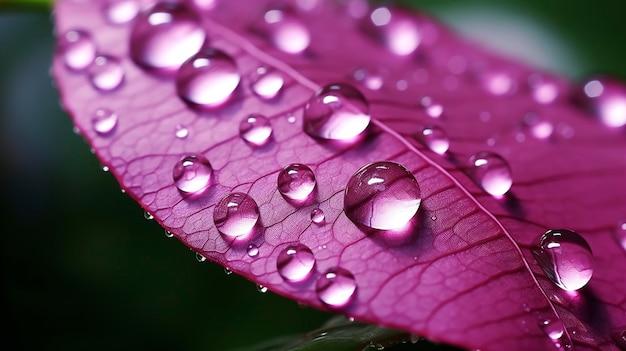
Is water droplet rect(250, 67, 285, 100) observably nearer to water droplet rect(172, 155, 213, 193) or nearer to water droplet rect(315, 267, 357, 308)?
water droplet rect(172, 155, 213, 193)

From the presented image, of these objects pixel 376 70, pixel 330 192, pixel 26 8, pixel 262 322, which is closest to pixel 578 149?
pixel 376 70

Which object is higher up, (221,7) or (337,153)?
(221,7)

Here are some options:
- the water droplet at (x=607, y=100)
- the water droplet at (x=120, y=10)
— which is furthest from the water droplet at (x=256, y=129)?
the water droplet at (x=607, y=100)

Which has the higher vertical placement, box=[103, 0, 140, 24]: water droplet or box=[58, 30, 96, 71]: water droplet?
box=[103, 0, 140, 24]: water droplet

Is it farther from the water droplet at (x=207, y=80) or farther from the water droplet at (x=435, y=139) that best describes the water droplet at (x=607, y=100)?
the water droplet at (x=207, y=80)

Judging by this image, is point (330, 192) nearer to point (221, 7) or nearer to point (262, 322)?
point (221, 7)

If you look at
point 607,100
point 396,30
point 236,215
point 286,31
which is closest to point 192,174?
point 236,215

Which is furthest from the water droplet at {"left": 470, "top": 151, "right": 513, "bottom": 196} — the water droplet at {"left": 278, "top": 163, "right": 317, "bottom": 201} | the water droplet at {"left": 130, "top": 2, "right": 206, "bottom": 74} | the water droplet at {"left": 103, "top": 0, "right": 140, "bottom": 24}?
the water droplet at {"left": 103, "top": 0, "right": 140, "bottom": 24}
